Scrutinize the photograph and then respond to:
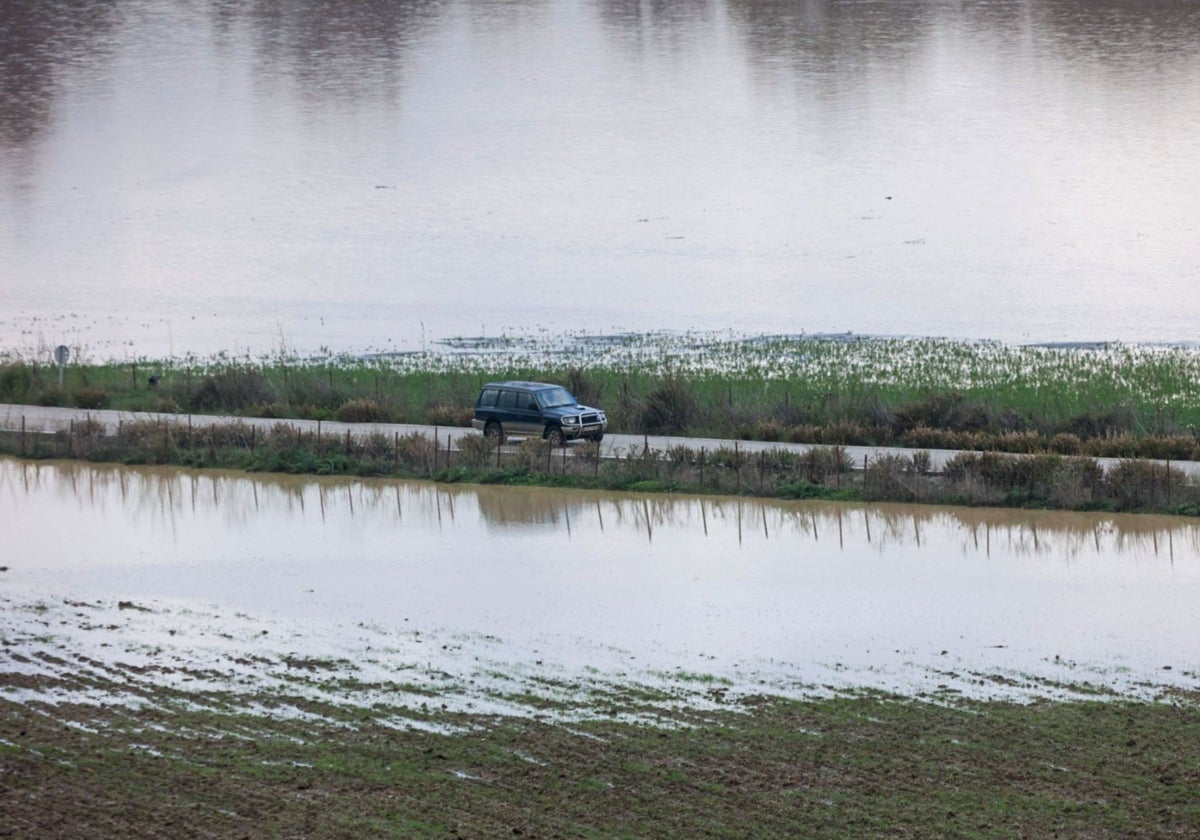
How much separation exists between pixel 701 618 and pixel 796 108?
15255 centimetres

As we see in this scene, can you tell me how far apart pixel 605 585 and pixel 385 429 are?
14.8 metres

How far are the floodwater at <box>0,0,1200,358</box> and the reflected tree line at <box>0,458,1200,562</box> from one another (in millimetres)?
23485

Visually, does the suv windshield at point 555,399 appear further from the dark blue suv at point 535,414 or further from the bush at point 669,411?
the bush at point 669,411

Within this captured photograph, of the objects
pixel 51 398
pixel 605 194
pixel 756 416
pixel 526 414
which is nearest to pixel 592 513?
pixel 526 414

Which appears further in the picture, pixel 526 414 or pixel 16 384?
pixel 16 384

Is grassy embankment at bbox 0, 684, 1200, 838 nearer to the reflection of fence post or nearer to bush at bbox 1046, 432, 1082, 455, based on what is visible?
the reflection of fence post

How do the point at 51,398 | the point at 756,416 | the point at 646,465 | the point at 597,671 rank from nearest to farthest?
the point at 597,671 → the point at 646,465 → the point at 756,416 → the point at 51,398

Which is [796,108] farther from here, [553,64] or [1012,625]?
[1012,625]

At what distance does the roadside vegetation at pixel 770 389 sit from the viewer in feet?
130

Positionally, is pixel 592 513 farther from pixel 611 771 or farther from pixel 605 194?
pixel 605 194

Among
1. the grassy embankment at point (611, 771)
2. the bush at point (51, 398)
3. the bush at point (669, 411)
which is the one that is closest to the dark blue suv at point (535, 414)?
the bush at point (669, 411)

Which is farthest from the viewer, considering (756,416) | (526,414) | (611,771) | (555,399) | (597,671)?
(756,416)

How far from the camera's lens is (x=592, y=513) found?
34.1 metres

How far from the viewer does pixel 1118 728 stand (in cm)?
1955
